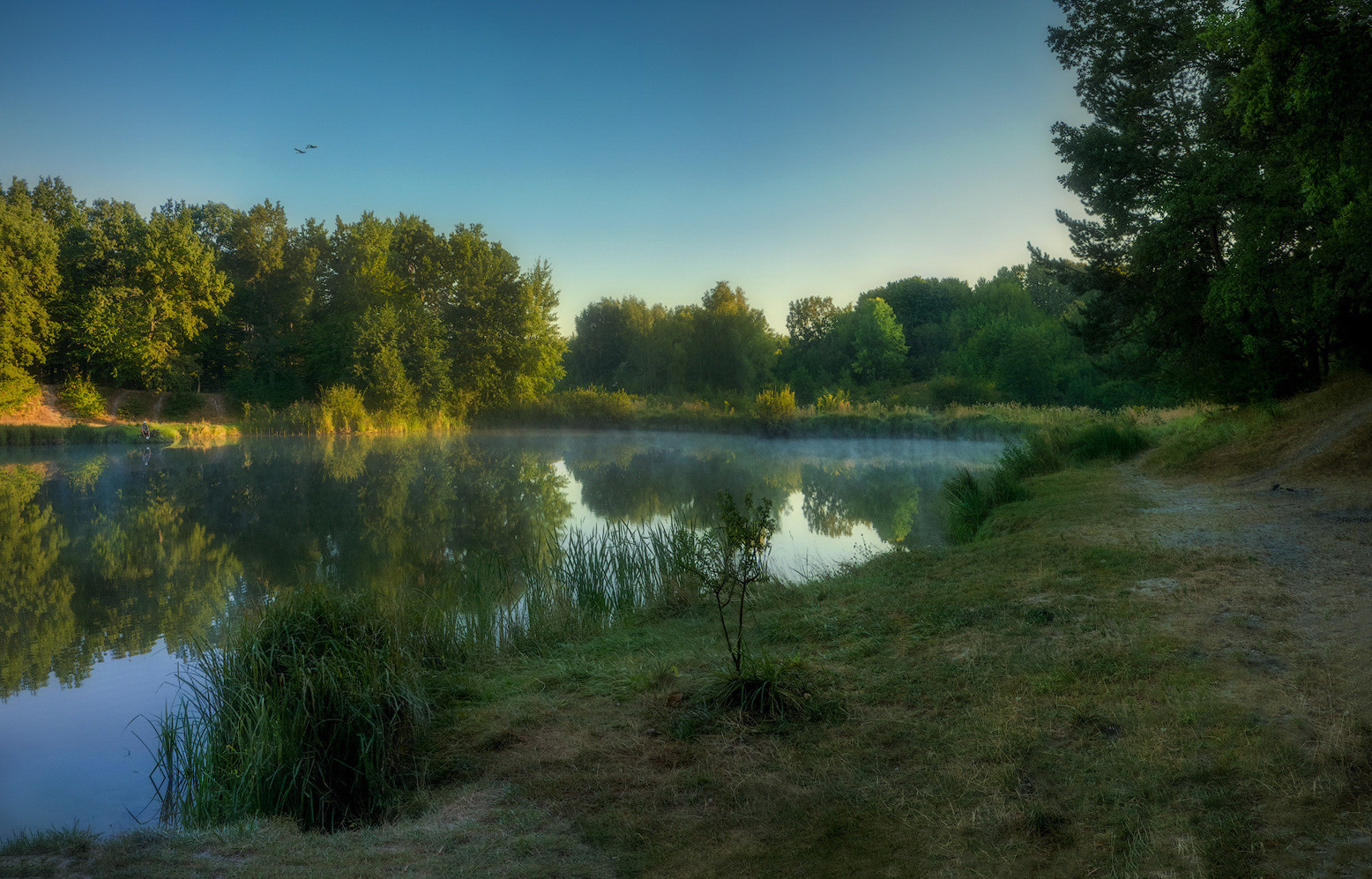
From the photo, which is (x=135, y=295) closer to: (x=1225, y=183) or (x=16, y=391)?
(x=16, y=391)

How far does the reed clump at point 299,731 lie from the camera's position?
4.36 metres

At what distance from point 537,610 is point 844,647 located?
10.6 feet

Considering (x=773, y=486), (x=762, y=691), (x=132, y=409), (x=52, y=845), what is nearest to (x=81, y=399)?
(x=132, y=409)

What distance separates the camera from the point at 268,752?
4.48m

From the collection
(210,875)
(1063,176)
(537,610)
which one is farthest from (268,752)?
(1063,176)

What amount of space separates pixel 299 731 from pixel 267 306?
48.8 m

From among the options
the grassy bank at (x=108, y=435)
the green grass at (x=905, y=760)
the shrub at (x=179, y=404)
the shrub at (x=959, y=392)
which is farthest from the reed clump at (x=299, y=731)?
the shrub at (x=179, y=404)

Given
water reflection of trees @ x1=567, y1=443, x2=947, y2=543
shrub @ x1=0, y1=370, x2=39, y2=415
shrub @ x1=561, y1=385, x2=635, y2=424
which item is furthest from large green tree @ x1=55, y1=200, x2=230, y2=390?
water reflection of trees @ x1=567, y1=443, x2=947, y2=543

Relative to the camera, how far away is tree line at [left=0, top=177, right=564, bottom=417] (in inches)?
1476

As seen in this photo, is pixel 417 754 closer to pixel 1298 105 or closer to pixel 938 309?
pixel 1298 105

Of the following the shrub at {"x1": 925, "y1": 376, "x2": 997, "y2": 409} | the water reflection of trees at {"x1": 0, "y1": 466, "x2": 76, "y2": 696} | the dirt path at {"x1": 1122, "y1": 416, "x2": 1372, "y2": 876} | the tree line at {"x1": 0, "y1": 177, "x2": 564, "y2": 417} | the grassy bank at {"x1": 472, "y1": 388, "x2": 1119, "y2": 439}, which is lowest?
the water reflection of trees at {"x1": 0, "y1": 466, "x2": 76, "y2": 696}

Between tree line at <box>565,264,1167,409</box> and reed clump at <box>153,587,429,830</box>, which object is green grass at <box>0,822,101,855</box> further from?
tree line at <box>565,264,1167,409</box>

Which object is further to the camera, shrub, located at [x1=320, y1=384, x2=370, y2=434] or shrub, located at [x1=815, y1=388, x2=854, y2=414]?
shrub, located at [x1=320, y1=384, x2=370, y2=434]

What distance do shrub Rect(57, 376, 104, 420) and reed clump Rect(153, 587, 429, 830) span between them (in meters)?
39.4
